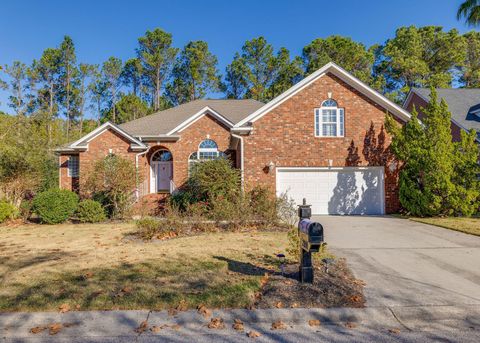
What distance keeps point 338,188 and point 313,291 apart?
1071cm

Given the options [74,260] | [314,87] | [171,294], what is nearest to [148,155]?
[314,87]

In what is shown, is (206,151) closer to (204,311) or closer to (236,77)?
(204,311)

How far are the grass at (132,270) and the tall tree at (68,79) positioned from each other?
1350 inches

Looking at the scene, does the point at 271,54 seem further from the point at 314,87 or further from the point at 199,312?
the point at 199,312

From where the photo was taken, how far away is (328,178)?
14.7 m

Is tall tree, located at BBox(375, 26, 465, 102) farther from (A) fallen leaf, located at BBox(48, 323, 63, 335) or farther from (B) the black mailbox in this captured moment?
(A) fallen leaf, located at BBox(48, 323, 63, 335)

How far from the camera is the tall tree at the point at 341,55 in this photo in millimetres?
33344

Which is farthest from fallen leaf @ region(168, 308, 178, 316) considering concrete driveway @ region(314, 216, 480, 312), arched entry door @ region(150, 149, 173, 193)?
arched entry door @ region(150, 149, 173, 193)

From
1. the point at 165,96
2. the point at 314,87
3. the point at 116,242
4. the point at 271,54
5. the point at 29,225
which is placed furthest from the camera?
the point at 165,96

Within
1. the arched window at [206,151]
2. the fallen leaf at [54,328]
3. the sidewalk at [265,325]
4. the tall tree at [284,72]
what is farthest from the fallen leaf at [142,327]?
the tall tree at [284,72]

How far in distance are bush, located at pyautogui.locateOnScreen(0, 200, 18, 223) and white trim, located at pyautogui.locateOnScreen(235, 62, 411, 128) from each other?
10.2 metres

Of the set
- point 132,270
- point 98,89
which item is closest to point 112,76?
point 98,89

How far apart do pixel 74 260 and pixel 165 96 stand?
34772mm

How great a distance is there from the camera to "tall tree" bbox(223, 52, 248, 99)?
36.8 metres
